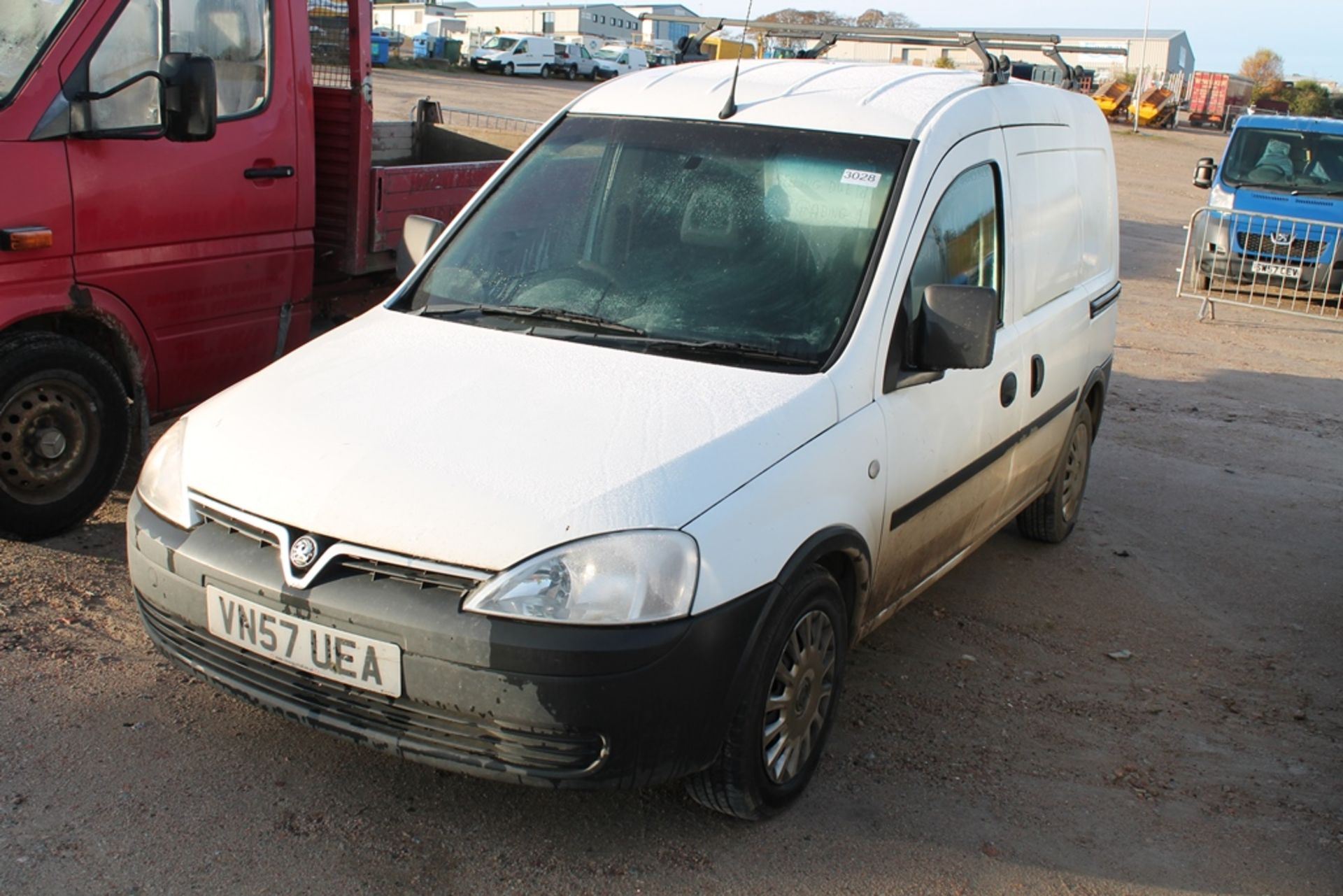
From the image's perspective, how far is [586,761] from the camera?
295cm

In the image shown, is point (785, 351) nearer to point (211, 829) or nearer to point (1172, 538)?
point (211, 829)

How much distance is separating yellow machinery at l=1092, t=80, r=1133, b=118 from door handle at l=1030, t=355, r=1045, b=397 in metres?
46.8

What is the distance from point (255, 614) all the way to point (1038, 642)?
3.08 metres

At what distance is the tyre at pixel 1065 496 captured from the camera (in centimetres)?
572

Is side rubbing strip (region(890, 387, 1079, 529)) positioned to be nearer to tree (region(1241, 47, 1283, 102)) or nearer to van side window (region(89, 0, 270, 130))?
van side window (region(89, 0, 270, 130))

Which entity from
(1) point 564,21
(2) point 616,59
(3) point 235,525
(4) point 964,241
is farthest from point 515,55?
(3) point 235,525

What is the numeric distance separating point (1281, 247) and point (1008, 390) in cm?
1031

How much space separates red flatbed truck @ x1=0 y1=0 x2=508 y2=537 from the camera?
4.57 m

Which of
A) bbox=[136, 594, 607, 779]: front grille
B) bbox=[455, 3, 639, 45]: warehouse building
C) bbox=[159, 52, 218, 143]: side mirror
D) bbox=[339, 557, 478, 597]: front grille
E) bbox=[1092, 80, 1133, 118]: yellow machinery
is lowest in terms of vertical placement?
bbox=[136, 594, 607, 779]: front grille

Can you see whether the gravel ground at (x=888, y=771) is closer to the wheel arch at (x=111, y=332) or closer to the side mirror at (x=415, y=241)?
the wheel arch at (x=111, y=332)

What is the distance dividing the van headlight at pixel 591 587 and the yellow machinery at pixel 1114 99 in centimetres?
4925

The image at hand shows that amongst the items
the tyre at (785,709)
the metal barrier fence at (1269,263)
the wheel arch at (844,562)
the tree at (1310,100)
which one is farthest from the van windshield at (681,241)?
the tree at (1310,100)

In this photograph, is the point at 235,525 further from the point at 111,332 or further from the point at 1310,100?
the point at 1310,100

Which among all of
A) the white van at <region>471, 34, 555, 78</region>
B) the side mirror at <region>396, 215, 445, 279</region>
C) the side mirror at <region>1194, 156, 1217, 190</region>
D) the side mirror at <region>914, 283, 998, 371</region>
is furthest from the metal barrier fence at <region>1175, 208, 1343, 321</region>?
the white van at <region>471, 34, 555, 78</region>
